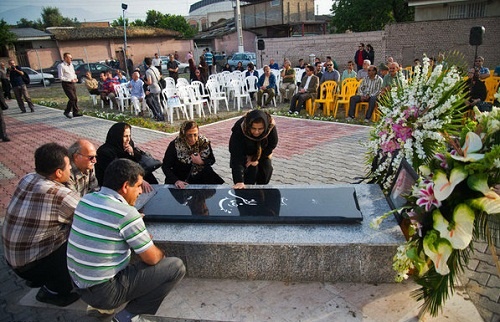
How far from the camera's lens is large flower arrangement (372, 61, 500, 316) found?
6.20 feet

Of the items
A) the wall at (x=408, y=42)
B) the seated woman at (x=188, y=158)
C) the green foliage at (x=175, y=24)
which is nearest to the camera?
the seated woman at (x=188, y=158)

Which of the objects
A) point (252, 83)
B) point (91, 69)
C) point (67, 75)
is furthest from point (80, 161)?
point (91, 69)

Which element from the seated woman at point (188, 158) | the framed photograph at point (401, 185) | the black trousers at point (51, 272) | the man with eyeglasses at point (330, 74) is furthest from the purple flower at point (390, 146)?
the man with eyeglasses at point (330, 74)

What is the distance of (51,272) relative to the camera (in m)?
2.80

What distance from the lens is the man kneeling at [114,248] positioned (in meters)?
2.22

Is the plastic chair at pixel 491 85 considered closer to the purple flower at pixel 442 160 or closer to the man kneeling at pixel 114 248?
the purple flower at pixel 442 160

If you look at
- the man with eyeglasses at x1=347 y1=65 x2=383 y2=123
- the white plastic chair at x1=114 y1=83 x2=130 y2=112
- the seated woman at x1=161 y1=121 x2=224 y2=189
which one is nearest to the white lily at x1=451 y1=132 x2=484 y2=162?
the seated woman at x1=161 y1=121 x2=224 y2=189

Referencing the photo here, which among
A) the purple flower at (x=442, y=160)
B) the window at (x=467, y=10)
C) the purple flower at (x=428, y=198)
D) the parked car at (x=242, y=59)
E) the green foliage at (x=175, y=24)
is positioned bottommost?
the purple flower at (x=428, y=198)

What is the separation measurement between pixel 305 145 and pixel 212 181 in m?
3.15

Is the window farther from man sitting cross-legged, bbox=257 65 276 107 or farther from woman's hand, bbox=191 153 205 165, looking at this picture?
woman's hand, bbox=191 153 205 165

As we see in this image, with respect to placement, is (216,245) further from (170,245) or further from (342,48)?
(342,48)

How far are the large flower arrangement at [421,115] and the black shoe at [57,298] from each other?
9.75 ft

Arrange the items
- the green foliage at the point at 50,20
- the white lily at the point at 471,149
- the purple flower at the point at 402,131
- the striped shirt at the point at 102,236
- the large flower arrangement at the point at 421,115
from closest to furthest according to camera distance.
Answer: the white lily at the point at 471,149 < the striped shirt at the point at 102,236 < the large flower arrangement at the point at 421,115 < the purple flower at the point at 402,131 < the green foliage at the point at 50,20

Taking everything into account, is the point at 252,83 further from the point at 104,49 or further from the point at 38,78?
the point at 104,49
